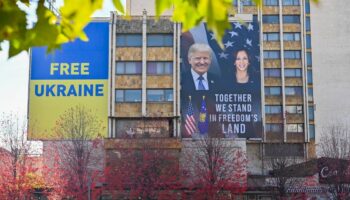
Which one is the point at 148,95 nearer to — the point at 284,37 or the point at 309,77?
the point at 284,37

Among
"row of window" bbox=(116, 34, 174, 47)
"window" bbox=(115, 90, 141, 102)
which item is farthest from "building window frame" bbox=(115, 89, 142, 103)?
"row of window" bbox=(116, 34, 174, 47)

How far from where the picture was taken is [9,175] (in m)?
41.4

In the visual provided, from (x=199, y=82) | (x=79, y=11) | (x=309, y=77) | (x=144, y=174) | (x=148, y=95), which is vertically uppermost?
(x=309, y=77)

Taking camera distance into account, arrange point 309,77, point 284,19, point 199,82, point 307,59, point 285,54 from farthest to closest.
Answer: point 307,59
point 309,77
point 284,19
point 285,54
point 199,82

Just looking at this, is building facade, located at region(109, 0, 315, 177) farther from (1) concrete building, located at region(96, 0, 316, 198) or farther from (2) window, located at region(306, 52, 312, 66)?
(2) window, located at region(306, 52, 312, 66)

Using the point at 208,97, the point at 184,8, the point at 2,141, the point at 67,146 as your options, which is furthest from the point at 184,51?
the point at 184,8

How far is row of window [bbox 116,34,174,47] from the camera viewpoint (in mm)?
52831

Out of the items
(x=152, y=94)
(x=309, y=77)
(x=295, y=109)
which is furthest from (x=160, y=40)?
(x=309, y=77)

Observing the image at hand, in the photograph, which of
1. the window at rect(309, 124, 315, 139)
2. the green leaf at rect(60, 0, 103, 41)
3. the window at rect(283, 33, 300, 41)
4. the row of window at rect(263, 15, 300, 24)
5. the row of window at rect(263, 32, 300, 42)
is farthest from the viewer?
the row of window at rect(263, 15, 300, 24)

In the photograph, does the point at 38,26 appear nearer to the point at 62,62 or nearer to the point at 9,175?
the point at 9,175

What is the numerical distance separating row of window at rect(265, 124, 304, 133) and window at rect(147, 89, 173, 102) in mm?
17352

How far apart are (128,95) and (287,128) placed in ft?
69.8

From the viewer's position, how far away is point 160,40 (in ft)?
175

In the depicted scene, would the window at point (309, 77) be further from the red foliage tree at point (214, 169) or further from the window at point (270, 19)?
the red foliage tree at point (214, 169)
